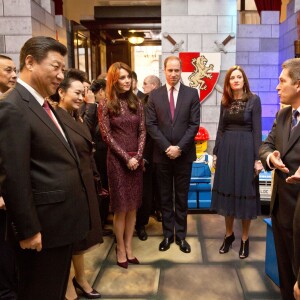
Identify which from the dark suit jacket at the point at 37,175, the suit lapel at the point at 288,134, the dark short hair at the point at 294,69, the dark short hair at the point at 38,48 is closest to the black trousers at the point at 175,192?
the suit lapel at the point at 288,134

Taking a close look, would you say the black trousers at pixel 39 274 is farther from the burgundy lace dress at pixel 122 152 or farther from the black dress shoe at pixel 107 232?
the black dress shoe at pixel 107 232

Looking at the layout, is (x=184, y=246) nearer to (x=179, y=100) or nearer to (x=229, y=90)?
(x=179, y=100)

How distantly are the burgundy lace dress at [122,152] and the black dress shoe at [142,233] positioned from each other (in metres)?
0.72

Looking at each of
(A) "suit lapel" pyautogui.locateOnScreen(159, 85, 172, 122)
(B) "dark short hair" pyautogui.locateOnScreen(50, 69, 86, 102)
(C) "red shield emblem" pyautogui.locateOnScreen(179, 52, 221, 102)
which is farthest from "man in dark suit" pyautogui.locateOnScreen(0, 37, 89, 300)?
(C) "red shield emblem" pyautogui.locateOnScreen(179, 52, 221, 102)

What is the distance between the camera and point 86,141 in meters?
2.29

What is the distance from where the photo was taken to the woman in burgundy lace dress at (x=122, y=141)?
291cm

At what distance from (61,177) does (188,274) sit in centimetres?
177

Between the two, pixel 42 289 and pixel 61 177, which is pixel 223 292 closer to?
pixel 42 289

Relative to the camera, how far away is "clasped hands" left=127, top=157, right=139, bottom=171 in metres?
2.91

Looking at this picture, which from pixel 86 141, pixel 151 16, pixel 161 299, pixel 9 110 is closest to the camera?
pixel 9 110

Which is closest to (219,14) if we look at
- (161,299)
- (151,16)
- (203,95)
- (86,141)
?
(203,95)

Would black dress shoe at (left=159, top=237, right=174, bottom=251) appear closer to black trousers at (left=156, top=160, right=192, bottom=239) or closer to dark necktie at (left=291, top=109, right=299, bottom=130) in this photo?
black trousers at (left=156, top=160, right=192, bottom=239)

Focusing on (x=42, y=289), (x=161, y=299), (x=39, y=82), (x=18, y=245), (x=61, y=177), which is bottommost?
(x=161, y=299)

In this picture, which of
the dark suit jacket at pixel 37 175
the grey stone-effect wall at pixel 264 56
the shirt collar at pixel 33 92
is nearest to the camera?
the dark suit jacket at pixel 37 175
